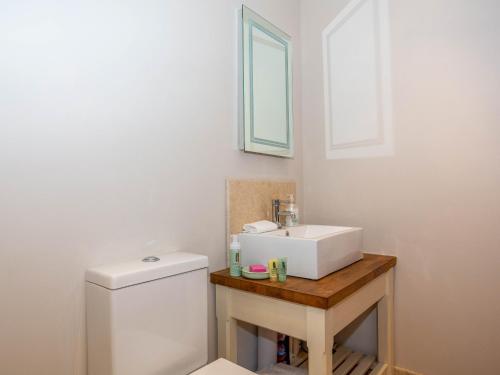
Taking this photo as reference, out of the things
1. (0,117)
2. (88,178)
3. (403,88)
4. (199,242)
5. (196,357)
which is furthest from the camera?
(403,88)

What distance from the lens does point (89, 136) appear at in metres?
0.97

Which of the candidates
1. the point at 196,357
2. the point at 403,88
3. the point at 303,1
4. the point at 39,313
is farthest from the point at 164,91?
the point at 303,1

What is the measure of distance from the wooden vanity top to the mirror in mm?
636

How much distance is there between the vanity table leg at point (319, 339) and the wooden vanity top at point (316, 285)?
4 centimetres

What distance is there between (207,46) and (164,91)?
34cm

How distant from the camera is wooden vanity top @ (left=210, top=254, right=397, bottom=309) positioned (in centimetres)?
101

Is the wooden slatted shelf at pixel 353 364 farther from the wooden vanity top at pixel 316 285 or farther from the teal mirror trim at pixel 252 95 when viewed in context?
the teal mirror trim at pixel 252 95

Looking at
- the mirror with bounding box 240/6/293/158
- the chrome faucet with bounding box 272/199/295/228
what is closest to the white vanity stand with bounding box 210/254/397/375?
the chrome faucet with bounding box 272/199/295/228

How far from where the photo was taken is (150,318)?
0.96 m

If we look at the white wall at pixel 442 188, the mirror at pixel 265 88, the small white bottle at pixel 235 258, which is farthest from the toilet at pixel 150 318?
the white wall at pixel 442 188

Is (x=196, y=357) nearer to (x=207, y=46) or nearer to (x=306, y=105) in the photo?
(x=207, y=46)

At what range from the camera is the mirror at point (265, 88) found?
5.00ft

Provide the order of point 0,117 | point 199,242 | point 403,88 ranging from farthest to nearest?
1. point 403,88
2. point 199,242
3. point 0,117

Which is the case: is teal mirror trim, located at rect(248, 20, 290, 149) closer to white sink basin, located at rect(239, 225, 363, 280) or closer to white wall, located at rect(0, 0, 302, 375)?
white wall, located at rect(0, 0, 302, 375)
